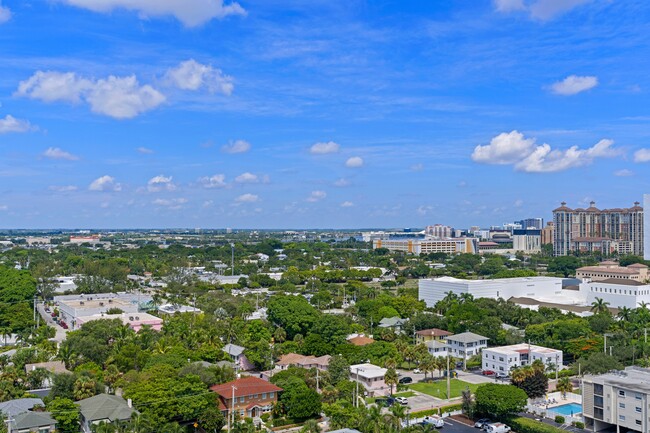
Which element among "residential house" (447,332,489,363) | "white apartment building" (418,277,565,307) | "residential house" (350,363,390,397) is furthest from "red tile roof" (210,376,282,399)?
"white apartment building" (418,277,565,307)

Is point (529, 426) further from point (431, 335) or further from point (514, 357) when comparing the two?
point (431, 335)

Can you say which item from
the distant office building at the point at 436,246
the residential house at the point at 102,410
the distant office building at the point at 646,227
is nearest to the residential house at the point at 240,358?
the residential house at the point at 102,410

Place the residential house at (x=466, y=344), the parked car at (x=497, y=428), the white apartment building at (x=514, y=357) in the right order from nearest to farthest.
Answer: the parked car at (x=497, y=428) → the white apartment building at (x=514, y=357) → the residential house at (x=466, y=344)

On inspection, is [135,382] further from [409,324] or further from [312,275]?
[312,275]

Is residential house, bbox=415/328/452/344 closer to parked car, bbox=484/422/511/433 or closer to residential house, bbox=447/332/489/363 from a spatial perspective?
residential house, bbox=447/332/489/363

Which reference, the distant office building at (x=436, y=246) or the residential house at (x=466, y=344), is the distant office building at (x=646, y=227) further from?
the residential house at (x=466, y=344)
